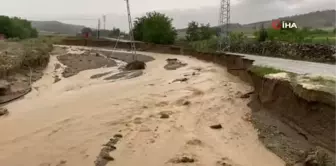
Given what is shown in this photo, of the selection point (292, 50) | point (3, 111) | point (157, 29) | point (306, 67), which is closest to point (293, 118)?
point (3, 111)

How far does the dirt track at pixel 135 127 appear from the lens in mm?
10039

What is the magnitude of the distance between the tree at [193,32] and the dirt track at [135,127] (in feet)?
149

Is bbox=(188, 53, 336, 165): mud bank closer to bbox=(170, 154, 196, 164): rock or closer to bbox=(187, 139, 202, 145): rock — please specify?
bbox=(187, 139, 202, 145): rock

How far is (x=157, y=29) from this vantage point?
210 feet

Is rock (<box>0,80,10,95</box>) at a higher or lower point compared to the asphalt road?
lower

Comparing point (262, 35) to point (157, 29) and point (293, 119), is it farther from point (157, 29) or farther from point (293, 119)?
point (293, 119)

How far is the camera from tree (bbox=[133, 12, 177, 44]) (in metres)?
63.6

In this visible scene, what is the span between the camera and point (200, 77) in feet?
87.5

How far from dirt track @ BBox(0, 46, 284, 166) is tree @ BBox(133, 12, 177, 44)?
42.0 meters

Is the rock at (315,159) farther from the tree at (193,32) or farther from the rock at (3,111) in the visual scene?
the tree at (193,32)

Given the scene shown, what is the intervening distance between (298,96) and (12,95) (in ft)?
46.5

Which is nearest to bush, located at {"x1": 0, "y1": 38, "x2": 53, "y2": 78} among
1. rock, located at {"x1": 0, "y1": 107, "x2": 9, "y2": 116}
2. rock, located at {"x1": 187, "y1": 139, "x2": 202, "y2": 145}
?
rock, located at {"x1": 0, "y1": 107, "x2": 9, "y2": 116}

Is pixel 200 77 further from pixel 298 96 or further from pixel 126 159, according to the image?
pixel 126 159

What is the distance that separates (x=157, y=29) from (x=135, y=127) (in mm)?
52374
